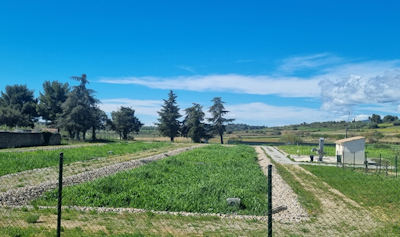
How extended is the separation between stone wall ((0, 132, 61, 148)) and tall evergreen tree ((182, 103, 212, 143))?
33.6 m

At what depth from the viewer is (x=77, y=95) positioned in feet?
206

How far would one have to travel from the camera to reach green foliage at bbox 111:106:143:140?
79.7 m

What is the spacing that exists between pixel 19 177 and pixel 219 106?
63998 mm

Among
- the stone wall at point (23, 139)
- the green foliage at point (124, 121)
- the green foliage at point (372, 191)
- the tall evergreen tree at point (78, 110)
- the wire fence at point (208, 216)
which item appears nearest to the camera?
the wire fence at point (208, 216)

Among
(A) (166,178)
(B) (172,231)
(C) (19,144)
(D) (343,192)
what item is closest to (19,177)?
(A) (166,178)

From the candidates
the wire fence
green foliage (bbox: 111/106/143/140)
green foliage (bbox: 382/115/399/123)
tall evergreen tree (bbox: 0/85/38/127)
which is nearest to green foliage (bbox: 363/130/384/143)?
green foliage (bbox: 111/106/143/140)

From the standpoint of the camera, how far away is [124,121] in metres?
79.9

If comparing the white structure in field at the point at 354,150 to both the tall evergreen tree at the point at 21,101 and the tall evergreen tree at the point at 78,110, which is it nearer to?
the tall evergreen tree at the point at 78,110

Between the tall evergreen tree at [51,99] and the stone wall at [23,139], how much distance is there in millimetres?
24965

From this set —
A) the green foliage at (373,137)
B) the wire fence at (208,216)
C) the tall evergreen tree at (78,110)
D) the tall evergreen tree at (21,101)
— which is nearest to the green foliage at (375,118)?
the green foliage at (373,137)

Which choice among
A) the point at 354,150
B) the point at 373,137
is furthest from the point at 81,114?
the point at 373,137

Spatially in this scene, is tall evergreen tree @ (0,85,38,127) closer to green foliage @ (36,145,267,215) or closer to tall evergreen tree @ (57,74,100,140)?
tall evergreen tree @ (57,74,100,140)

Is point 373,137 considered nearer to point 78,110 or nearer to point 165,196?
point 78,110

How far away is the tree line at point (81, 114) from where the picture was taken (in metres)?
61.4
